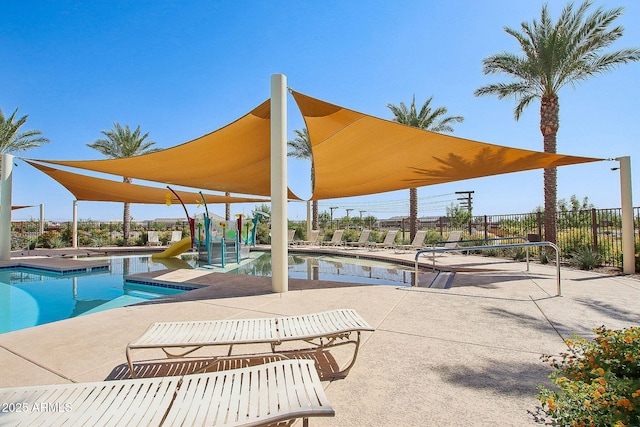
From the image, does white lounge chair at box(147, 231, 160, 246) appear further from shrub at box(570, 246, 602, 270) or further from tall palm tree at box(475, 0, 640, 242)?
shrub at box(570, 246, 602, 270)

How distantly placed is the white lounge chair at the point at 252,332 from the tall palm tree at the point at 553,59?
421 inches

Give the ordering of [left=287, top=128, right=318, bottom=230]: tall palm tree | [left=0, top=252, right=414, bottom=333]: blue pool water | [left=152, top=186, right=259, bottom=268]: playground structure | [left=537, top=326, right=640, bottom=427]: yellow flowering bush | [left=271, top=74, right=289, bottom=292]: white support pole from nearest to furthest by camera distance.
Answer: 1. [left=537, top=326, right=640, bottom=427]: yellow flowering bush
2. [left=271, top=74, right=289, bottom=292]: white support pole
3. [left=0, top=252, right=414, bottom=333]: blue pool water
4. [left=152, top=186, right=259, bottom=268]: playground structure
5. [left=287, top=128, right=318, bottom=230]: tall palm tree

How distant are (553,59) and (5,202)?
1975 cm

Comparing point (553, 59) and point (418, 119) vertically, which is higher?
point (418, 119)

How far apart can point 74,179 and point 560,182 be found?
16320mm

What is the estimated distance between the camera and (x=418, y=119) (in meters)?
17.4

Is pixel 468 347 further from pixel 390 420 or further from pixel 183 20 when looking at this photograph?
pixel 183 20

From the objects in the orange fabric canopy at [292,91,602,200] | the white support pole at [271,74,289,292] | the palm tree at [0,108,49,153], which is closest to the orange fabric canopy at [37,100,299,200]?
the white support pole at [271,74,289,292]

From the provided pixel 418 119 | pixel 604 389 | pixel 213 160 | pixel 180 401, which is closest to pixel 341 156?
pixel 213 160

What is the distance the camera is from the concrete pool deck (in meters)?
2.01

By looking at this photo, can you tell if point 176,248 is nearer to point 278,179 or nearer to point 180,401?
point 278,179

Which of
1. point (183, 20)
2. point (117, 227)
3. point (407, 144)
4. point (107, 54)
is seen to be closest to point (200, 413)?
point (407, 144)

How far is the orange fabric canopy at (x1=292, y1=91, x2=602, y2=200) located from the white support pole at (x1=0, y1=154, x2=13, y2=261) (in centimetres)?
1085

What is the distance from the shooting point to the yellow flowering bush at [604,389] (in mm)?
1479
